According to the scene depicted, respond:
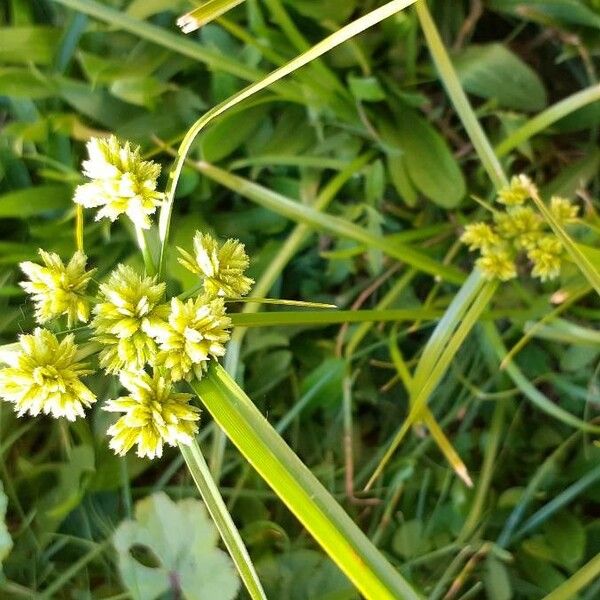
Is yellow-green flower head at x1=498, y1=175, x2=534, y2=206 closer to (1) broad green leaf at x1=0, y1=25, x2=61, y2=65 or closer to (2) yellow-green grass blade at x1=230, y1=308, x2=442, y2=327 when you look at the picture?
(2) yellow-green grass blade at x1=230, y1=308, x2=442, y2=327

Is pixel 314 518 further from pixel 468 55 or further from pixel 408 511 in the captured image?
pixel 468 55

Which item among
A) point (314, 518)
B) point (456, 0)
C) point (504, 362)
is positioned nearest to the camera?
point (314, 518)

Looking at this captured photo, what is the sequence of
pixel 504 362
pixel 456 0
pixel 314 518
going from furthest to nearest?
pixel 456 0
pixel 504 362
pixel 314 518

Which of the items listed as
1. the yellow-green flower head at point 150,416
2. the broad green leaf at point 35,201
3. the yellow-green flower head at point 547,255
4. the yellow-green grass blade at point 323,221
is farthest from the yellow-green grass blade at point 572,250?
the broad green leaf at point 35,201

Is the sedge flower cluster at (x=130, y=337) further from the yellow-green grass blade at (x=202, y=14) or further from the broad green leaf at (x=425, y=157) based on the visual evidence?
the broad green leaf at (x=425, y=157)

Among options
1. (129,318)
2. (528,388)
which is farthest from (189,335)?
(528,388)

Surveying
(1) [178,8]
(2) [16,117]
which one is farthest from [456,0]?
(2) [16,117]

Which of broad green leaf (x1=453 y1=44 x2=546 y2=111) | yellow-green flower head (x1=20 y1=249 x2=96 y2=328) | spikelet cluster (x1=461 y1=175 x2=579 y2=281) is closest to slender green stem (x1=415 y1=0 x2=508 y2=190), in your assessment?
spikelet cluster (x1=461 y1=175 x2=579 y2=281)
